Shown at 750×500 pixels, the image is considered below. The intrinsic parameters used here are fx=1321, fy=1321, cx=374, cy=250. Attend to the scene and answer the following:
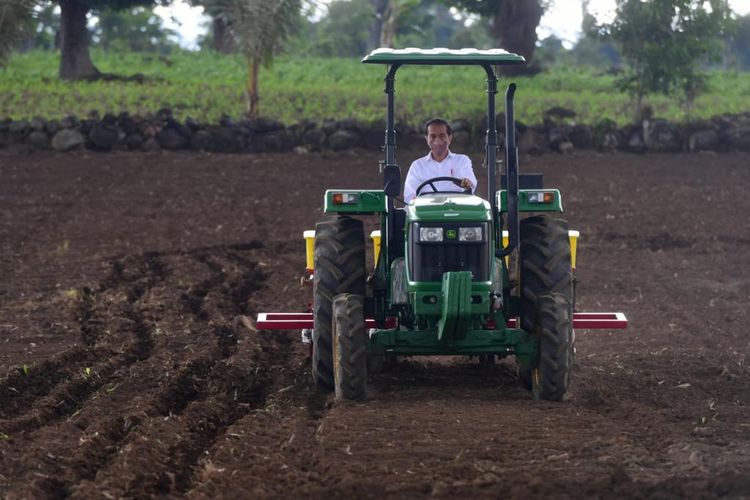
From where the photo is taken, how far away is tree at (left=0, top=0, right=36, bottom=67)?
24.8 m

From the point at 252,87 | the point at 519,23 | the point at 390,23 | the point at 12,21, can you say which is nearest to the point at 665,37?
the point at 519,23

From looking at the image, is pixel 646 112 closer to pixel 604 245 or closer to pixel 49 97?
pixel 604 245

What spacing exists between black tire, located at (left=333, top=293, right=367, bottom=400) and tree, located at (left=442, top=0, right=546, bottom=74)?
22866mm

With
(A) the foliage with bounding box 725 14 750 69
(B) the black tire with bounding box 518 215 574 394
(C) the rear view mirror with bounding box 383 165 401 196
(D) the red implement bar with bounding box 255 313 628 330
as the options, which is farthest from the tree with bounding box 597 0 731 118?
(A) the foliage with bounding box 725 14 750 69

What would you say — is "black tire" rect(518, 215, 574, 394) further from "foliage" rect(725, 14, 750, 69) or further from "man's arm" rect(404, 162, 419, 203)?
"foliage" rect(725, 14, 750, 69)

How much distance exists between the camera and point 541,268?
8719mm

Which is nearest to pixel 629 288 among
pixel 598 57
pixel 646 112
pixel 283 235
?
pixel 283 235

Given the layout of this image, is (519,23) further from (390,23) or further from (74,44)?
(74,44)

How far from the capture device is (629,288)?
14.5 m

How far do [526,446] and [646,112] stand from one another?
1869 centimetres

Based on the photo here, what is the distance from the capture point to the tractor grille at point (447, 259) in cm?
813

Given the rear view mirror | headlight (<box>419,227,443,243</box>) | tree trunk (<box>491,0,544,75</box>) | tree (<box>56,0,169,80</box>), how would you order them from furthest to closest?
1. tree trunk (<box>491,0,544,75</box>)
2. tree (<box>56,0,169,80</box>)
3. the rear view mirror
4. headlight (<box>419,227,443,243</box>)

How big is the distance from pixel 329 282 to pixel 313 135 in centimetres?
1465

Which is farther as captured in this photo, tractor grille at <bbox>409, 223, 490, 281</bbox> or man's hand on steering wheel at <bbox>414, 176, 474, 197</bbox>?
man's hand on steering wheel at <bbox>414, 176, 474, 197</bbox>
